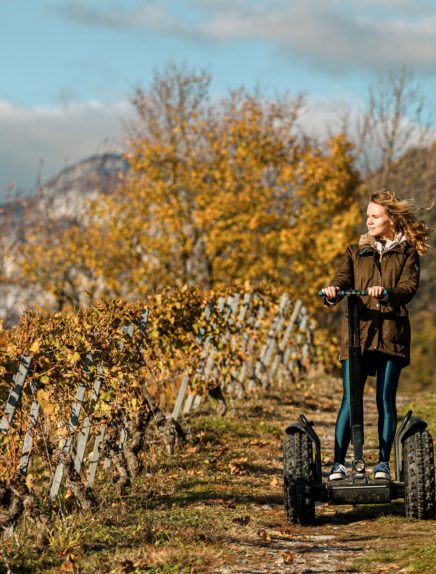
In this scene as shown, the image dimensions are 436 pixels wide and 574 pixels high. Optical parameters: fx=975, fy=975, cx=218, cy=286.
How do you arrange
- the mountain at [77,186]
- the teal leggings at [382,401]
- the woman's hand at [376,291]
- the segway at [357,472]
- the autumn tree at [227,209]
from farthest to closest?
the mountain at [77,186] < the autumn tree at [227,209] < the teal leggings at [382,401] < the segway at [357,472] < the woman's hand at [376,291]

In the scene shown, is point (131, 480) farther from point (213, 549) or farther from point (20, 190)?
point (20, 190)

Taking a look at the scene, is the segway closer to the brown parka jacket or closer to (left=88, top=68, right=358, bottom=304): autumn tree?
the brown parka jacket

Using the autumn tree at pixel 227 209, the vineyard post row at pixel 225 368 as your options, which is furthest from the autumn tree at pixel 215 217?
the vineyard post row at pixel 225 368

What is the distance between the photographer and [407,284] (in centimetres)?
585

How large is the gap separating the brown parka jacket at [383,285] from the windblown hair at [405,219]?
0.19 ft

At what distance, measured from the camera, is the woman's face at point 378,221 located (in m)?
6.02

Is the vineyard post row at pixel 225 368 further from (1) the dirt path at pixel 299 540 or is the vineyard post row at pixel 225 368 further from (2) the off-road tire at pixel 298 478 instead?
(2) the off-road tire at pixel 298 478

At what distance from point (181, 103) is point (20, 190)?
20.8 feet

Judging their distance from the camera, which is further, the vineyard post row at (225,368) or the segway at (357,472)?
the vineyard post row at (225,368)

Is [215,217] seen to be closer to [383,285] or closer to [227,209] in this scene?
[227,209]

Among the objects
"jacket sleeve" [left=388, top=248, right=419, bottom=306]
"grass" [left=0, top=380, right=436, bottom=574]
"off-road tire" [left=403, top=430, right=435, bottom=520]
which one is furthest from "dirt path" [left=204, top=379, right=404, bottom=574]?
"jacket sleeve" [left=388, top=248, right=419, bottom=306]

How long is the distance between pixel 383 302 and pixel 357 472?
1.02 meters

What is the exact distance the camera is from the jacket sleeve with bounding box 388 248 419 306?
227 inches

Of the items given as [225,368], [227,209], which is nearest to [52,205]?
[227,209]
